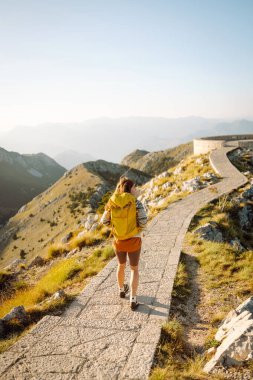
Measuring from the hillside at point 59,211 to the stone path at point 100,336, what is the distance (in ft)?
172

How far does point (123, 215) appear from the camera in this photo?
21.3 ft

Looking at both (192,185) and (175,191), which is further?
(175,191)

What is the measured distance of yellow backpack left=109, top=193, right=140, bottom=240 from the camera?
21.1 ft

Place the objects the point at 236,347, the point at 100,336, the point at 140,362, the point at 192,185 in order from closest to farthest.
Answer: the point at 236,347 → the point at 140,362 → the point at 100,336 → the point at 192,185

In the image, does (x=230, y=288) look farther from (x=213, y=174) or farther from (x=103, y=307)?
(x=213, y=174)

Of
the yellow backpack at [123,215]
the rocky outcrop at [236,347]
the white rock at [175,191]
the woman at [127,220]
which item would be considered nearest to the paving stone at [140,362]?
the rocky outcrop at [236,347]

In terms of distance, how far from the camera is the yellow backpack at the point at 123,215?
642 centimetres

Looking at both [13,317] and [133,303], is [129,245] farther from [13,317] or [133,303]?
[13,317]

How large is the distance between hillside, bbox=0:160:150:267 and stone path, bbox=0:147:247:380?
52531 mm

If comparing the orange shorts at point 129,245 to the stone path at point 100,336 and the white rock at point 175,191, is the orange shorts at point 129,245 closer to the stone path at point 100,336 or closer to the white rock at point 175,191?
the stone path at point 100,336

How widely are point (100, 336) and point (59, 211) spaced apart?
7432cm

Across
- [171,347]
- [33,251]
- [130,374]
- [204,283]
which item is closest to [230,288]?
[204,283]

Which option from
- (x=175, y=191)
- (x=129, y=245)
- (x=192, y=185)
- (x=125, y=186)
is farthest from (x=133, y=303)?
(x=175, y=191)

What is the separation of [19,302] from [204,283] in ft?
15.3
